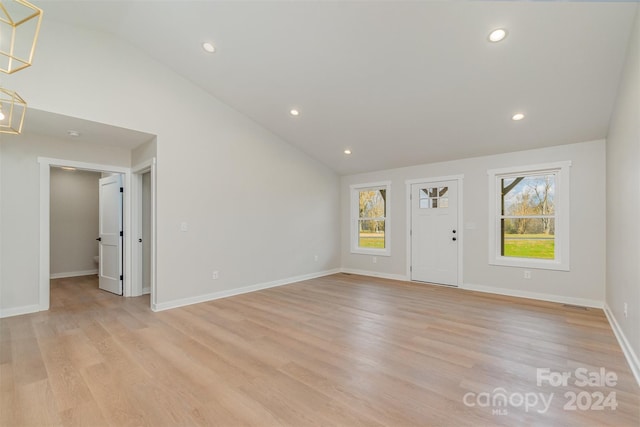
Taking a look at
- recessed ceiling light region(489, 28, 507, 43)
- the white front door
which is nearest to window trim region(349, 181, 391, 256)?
the white front door

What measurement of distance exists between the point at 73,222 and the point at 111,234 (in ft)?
8.50

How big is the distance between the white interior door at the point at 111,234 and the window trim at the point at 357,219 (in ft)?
14.9

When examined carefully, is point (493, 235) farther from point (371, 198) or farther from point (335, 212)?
point (335, 212)

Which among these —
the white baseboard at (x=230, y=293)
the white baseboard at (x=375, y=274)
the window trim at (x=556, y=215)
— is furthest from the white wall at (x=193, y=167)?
the window trim at (x=556, y=215)

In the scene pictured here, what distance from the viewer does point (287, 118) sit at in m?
4.91

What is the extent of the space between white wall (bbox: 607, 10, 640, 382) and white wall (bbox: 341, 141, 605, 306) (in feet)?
A: 1.73

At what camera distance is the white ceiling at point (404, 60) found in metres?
2.67

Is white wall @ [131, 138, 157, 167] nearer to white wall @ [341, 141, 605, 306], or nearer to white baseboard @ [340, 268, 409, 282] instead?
white wall @ [341, 141, 605, 306]

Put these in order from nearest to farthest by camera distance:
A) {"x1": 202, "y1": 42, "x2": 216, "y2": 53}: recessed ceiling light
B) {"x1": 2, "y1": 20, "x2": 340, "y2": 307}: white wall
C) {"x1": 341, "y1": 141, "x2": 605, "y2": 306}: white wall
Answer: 1. {"x1": 2, "y1": 20, "x2": 340, "y2": 307}: white wall
2. {"x1": 202, "y1": 42, "x2": 216, "y2": 53}: recessed ceiling light
3. {"x1": 341, "y1": 141, "x2": 605, "y2": 306}: white wall

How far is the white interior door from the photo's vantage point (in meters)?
4.94

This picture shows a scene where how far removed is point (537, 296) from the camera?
454cm

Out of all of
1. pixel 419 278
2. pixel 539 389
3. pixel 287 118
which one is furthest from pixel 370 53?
pixel 419 278

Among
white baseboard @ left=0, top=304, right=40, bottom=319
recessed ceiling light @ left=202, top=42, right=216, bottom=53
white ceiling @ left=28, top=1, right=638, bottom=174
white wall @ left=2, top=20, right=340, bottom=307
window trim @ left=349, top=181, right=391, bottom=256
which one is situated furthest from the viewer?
window trim @ left=349, top=181, right=391, bottom=256

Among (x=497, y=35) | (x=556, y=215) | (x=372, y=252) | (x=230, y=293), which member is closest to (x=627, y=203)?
(x=497, y=35)
